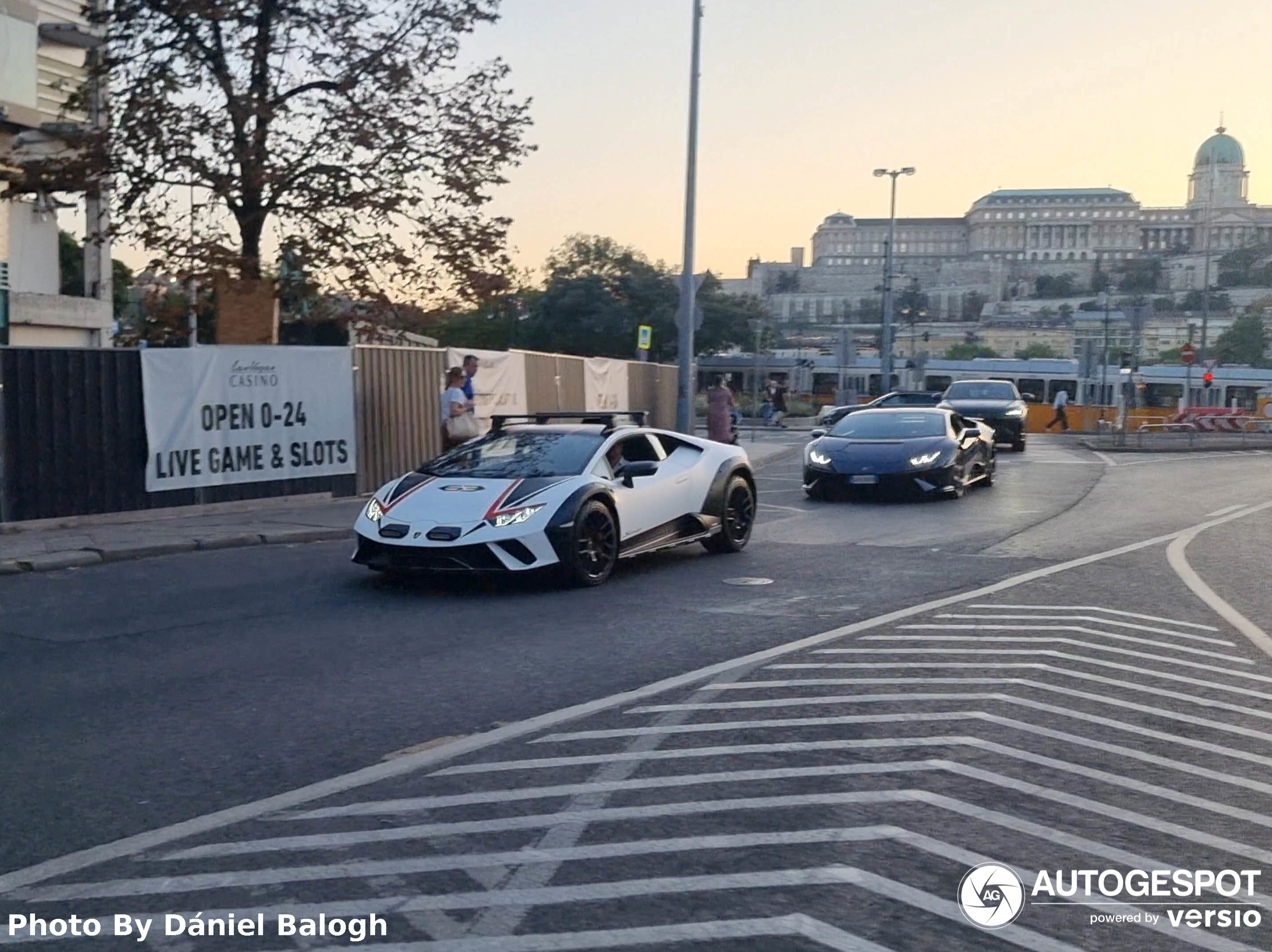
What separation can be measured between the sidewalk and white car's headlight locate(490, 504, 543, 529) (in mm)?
4292

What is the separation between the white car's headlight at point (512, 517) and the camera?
10.4 m

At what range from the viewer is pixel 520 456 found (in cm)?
1158

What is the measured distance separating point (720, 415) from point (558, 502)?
14.3m

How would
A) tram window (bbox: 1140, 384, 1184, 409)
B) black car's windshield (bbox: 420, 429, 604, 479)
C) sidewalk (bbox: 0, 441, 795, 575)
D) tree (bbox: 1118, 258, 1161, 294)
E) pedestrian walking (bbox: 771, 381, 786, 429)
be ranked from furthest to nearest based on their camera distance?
tree (bbox: 1118, 258, 1161, 294) < tram window (bbox: 1140, 384, 1184, 409) < pedestrian walking (bbox: 771, 381, 786, 429) < sidewalk (bbox: 0, 441, 795, 575) < black car's windshield (bbox: 420, 429, 604, 479)

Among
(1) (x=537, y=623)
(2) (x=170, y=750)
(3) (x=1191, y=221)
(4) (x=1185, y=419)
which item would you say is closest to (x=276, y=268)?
Result: (1) (x=537, y=623)

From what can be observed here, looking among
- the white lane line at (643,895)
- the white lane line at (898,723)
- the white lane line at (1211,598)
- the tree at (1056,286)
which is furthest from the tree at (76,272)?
the tree at (1056,286)

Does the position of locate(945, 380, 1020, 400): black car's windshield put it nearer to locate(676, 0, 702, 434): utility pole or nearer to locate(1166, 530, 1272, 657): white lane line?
locate(676, 0, 702, 434): utility pole

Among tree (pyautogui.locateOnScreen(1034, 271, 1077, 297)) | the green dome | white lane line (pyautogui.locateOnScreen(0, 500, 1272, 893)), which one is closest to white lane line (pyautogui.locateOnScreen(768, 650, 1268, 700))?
white lane line (pyautogui.locateOnScreen(0, 500, 1272, 893))

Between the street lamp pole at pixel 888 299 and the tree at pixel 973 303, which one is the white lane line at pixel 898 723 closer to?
the street lamp pole at pixel 888 299

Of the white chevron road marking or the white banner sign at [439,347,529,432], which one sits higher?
the white banner sign at [439,347,529,432]

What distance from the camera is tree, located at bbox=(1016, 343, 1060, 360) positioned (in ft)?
389

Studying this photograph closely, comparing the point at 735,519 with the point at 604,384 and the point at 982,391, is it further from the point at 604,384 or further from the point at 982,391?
the point at 982,391

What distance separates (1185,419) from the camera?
44719mm

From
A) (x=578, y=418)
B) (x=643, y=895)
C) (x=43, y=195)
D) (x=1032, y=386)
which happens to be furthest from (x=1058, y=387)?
(x=643, y=895)
